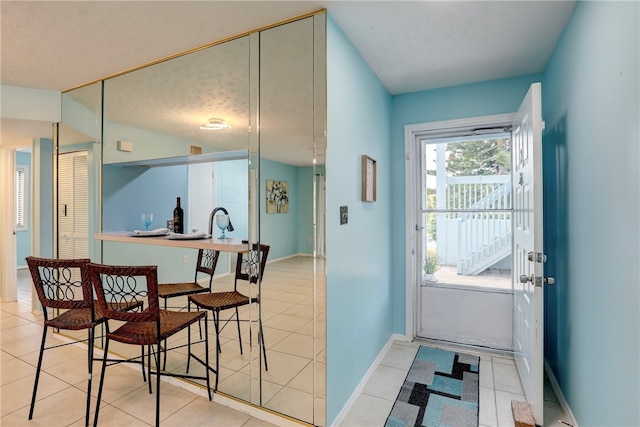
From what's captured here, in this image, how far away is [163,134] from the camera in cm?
234

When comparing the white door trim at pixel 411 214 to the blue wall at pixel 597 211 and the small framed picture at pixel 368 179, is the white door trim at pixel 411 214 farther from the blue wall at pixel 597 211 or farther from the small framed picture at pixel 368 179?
the blue wall at pixel 597 211

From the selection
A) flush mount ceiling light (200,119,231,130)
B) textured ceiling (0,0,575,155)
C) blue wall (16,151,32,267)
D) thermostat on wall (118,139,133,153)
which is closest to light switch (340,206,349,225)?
textured ceiling (0,0,575,155)

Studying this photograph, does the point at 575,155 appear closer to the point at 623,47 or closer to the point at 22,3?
the point at 623,47

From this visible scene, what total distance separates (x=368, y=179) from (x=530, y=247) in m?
1.09

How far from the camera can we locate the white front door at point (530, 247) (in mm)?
1821

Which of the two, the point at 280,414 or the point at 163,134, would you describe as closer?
the point at 280,414

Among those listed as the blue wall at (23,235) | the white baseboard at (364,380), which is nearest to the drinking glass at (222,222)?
the white baseboard at (364,380)

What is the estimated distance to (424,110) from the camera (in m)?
2.95

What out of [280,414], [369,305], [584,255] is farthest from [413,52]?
[280,414]

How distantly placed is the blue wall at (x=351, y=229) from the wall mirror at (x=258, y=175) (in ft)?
0.27

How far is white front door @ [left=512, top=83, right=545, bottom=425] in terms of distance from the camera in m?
1.82

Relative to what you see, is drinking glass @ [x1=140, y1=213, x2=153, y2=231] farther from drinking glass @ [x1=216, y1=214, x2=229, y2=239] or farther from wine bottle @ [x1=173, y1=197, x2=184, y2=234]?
drinking glass @ [x1=216, y1=214, x2=229, y2=239]

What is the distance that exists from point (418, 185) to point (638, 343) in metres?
2.06

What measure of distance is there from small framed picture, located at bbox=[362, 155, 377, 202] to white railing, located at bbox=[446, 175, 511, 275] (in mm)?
981
